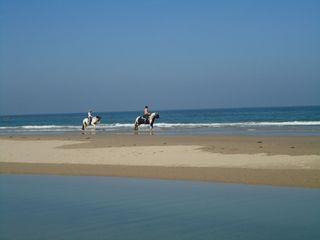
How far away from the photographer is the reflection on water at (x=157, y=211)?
19.2 ft

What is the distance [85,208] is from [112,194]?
1.32 metres

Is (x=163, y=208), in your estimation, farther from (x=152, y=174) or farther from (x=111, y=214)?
(x=152, y=174)

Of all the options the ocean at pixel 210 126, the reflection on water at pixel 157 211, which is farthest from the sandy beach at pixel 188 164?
the ocean at pixel 210 126

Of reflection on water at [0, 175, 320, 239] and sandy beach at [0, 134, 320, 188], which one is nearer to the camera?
reflection on water at [0, 175, 320, 239]

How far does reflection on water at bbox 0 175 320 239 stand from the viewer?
586 centimetres

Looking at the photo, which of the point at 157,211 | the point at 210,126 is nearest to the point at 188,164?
the point at 157,211

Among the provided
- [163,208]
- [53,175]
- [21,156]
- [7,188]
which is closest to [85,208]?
[163,208]

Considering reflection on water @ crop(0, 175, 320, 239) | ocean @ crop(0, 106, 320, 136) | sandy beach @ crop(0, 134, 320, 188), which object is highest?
ocean @ crop(0, 106, 320, 136)

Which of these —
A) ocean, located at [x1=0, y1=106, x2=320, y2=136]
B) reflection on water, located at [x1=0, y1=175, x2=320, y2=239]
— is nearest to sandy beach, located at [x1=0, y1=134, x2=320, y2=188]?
reflection on water, located at [x1=0, y1=175, x2=320, y2=239]

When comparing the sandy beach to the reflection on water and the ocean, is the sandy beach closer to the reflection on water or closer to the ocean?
the reflection on water

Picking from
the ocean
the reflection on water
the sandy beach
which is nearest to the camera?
the reflection on water

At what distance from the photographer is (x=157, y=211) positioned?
7.10 meters

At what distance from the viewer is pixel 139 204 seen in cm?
770

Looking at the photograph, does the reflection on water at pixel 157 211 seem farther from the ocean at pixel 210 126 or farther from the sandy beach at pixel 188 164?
the ocean at pixel 210 126
